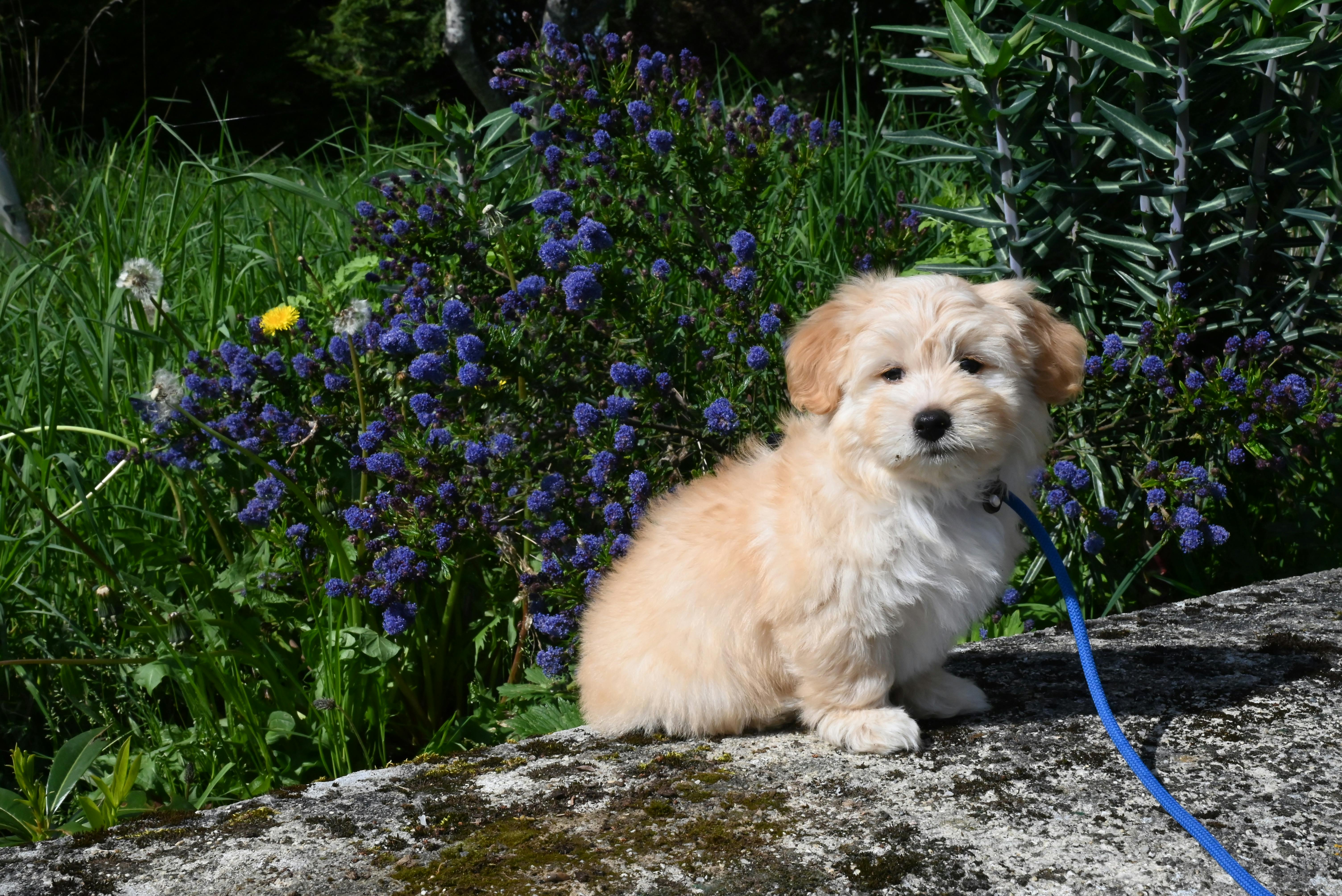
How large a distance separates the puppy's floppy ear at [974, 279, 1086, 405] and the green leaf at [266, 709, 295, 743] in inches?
86.4

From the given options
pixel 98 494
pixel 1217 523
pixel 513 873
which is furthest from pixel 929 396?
pixel 98 494

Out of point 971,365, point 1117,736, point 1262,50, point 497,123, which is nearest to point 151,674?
point 497,123

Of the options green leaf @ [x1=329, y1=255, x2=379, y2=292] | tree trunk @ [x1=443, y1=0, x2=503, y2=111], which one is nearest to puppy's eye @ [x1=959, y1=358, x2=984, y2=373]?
green leaf @ [x1=329, y1=255, x2=379, y2=292]

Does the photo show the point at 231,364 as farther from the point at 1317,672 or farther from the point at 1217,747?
the point at 1317,672

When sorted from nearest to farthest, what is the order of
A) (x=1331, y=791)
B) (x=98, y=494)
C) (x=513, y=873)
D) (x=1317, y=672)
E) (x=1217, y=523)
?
1. (x=513, y=873)
2. (x=1331, y=791)
3. (x=1317, y=672)
4. (x=98, y=494)
5. (x=1217, y=523)

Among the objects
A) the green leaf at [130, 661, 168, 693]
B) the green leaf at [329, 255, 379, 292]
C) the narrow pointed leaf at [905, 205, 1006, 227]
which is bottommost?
the green leaf at [130, 661, 168, 693]

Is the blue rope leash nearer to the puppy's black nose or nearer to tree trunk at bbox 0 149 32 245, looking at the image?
the puppy's black nose

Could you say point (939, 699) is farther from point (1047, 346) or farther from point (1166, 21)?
point (1166, 21)

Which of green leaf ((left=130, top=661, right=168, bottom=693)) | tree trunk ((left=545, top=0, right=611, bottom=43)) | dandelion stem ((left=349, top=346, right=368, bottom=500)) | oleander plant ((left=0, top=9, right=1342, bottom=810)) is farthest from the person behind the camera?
tree trunk ((left=545, top=0, right=611, bottom=43))

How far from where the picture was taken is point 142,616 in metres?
3.25

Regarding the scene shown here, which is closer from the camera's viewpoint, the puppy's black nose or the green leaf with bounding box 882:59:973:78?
the puppy's black nose

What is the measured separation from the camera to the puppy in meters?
2.25

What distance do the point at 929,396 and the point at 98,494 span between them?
9.34 ft

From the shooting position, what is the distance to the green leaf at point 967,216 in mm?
3537
